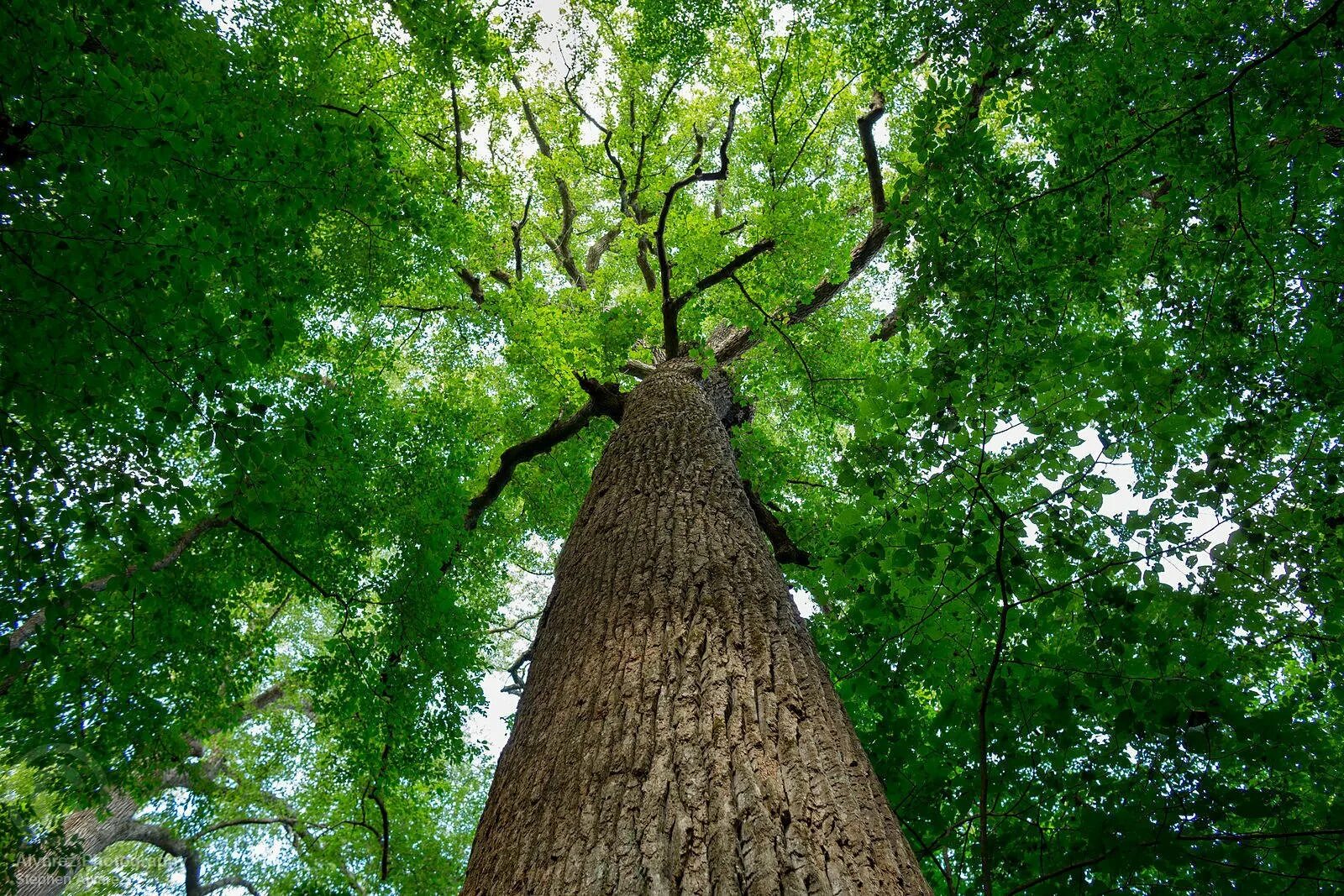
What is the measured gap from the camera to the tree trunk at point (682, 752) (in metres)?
1.24

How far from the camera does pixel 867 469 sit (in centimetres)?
282

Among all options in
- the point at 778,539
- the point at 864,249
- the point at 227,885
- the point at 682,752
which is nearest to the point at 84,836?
the point at 227,885

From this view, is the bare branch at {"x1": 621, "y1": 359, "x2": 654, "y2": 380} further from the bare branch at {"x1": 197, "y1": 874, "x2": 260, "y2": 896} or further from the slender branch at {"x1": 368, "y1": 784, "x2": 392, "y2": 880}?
the bare branch at {"x1": 197, "y1": 874, "x2": 260, "y2": 896}

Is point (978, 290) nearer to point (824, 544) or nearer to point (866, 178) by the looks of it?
point (824, 544)

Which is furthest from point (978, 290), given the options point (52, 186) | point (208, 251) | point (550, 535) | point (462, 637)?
point (550, 535)

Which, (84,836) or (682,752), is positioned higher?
(84,836)

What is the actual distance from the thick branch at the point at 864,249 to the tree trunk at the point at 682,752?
525 cm

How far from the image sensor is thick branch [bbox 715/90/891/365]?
6895mm

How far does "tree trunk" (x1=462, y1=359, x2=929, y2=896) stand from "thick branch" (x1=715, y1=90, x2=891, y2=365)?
17.2 feet

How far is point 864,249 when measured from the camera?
7.79m

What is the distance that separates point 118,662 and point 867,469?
5.11 metres

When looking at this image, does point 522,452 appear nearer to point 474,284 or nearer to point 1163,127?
point 474,284

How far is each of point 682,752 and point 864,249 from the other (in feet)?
24.6

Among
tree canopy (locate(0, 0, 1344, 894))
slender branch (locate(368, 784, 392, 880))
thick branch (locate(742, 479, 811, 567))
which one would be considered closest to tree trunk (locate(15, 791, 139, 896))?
tree canopy (locate(0, 0, 1344, 894))
